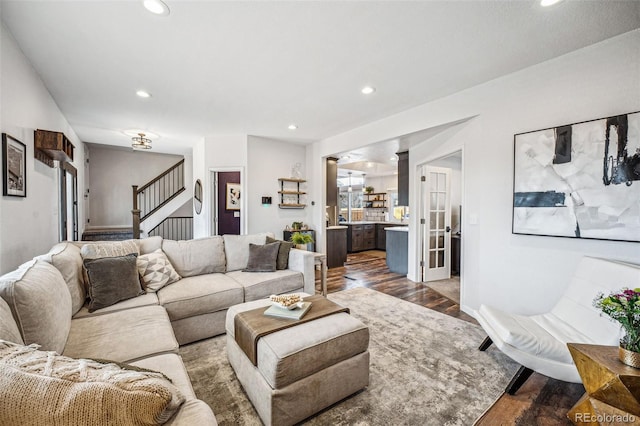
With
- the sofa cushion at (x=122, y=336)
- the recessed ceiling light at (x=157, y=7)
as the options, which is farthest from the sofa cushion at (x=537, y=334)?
the recessed ceiling light at (x=157, y=7)

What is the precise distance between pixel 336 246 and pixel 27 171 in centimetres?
476

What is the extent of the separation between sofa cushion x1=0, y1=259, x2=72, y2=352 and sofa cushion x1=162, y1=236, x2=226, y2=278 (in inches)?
51.4

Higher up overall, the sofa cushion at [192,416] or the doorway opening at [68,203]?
the doorway opening at [68,203]

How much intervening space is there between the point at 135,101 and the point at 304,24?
282 centimetres

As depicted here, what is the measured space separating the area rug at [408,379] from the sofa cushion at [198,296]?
338 millimetres

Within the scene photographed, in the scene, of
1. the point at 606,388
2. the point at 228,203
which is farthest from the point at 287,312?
the point at 228,203

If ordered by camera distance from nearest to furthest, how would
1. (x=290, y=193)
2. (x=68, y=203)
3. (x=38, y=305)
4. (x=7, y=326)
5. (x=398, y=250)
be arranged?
(x=7, y=326), (x=38, y=305), (x=68, y=203), (x=398, y=250), (x=290, y=193)

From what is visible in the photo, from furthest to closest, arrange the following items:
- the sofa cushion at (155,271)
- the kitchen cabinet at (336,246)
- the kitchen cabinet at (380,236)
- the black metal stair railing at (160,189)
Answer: the kitchen cabinet at (380,236), the black metal stair railing at (160,189), the kitchen cabinet at (336,246), the sofa cushion at (155,271)

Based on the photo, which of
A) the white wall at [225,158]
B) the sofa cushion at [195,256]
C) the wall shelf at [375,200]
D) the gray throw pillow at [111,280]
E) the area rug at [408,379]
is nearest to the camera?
the area rug at [408,379]

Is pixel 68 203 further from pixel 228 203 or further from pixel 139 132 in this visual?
pixel 228 203

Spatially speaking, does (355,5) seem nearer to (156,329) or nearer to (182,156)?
(156,329)

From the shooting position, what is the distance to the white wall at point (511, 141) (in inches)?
84.6

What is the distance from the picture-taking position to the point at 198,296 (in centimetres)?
251

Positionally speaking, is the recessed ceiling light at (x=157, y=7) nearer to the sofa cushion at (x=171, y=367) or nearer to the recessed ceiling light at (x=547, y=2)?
the sofa cushion at (x=171, y=367)
